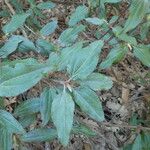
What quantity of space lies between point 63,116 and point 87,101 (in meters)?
0.11

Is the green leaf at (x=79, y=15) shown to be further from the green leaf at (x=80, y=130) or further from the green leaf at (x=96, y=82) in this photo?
the green leaf at (x=96, y=82)

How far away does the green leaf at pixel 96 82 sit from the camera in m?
1.04

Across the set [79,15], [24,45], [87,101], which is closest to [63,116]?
Result: [87,101]

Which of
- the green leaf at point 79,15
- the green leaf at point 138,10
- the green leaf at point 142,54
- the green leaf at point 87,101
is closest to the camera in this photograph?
the green leaf at point 87,101

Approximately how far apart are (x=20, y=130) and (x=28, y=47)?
1.34ft

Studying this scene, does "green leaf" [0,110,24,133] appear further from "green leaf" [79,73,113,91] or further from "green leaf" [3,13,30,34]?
"green leaf" [3,13,30,34]

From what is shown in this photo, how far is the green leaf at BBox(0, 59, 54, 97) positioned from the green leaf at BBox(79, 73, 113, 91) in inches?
6.7

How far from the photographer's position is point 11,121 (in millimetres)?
1031

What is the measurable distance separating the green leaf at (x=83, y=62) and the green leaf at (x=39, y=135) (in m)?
0.33

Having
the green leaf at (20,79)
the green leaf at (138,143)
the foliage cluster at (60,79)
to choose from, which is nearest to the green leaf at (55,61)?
the foliage cluster at (60,79)

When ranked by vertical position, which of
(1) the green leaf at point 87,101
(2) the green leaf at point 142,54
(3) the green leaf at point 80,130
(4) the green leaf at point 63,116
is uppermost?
(4) the green leaf at point 63,116

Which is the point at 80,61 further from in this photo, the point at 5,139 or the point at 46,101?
the point at 5,139

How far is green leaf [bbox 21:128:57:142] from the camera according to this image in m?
1.27

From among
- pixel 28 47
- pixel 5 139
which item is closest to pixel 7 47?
pixel 28 47
